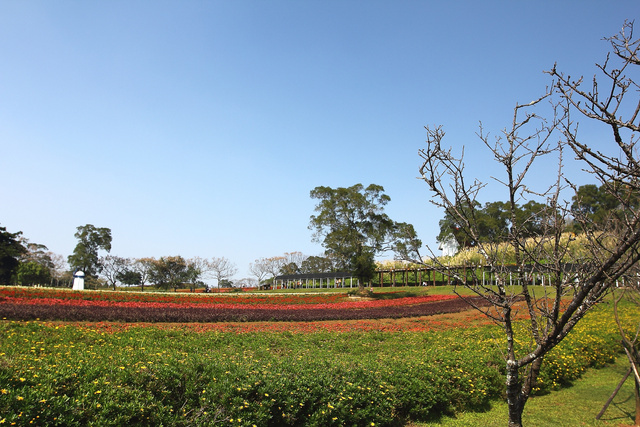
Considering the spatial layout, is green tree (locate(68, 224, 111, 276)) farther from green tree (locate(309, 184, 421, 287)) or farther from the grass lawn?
the grass lawn

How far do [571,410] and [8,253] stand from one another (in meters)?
50.9

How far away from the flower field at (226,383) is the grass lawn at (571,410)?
8.5 inches

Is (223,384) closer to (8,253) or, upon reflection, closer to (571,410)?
(571,410)

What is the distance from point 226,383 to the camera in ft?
14.8

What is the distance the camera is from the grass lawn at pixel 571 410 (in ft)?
19.8

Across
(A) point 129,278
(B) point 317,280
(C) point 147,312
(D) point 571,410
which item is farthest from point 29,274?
(D) point 571,410

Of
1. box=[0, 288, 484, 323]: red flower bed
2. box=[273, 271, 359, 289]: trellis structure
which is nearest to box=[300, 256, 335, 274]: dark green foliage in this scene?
box=[273, 271, 359, 289]: trellis structure

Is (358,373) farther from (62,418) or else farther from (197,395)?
(62,418)

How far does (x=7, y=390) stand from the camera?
3.29 m

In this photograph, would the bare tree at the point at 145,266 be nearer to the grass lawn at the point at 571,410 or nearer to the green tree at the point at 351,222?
the green tree at the point at 351,222

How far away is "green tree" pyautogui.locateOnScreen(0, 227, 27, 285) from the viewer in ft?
136

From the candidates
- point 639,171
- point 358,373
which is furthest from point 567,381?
point 639,171

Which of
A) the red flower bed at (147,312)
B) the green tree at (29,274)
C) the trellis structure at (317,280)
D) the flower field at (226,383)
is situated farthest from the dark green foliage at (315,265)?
the flower field at (226,383)

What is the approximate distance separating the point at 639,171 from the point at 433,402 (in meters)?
4.77
